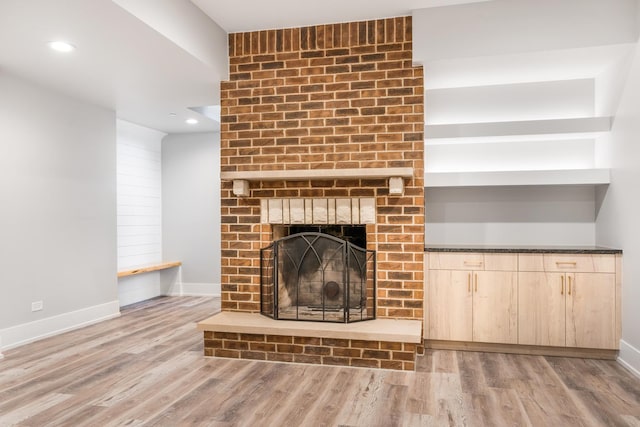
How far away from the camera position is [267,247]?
11.4 ft

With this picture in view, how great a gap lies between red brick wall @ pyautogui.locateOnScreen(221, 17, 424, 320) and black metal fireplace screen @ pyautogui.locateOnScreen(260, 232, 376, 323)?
9cm

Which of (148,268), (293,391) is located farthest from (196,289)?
(293,391)

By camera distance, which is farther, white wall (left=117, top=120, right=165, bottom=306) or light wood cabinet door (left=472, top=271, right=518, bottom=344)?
white wall (left=117, top=120, right=165, bottom=306)

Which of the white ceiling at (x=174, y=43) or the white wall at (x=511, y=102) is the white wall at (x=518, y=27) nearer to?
the white ceiling at (x=174, y=43)

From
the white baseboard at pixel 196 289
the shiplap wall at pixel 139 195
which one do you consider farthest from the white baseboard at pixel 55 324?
the white baseboard at pixel 196 289

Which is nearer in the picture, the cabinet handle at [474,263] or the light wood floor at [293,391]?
the light wood floor at [293,391]

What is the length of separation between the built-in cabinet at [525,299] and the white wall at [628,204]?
12 centimetres

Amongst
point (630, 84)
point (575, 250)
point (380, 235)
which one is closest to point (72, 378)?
point (380, 235)

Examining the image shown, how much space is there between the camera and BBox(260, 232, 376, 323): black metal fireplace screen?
3.36 metres

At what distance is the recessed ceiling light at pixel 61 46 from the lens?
9.60 ft

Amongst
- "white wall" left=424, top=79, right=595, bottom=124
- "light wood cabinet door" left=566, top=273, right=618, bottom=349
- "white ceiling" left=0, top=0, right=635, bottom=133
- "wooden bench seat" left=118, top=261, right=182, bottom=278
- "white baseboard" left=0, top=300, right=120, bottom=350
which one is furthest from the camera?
"wooden bench seat" left=118, top=261, right=182, bottom=278

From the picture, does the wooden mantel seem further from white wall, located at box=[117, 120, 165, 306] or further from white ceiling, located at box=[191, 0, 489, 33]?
white wall, located at box=[117, 120, 165, 306]

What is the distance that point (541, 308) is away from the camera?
3322 mm

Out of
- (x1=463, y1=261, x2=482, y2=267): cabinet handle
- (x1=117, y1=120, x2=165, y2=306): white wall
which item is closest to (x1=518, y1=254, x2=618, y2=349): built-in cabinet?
(x1=463, y1=261, x2=482, y2=267): cabinet handle
